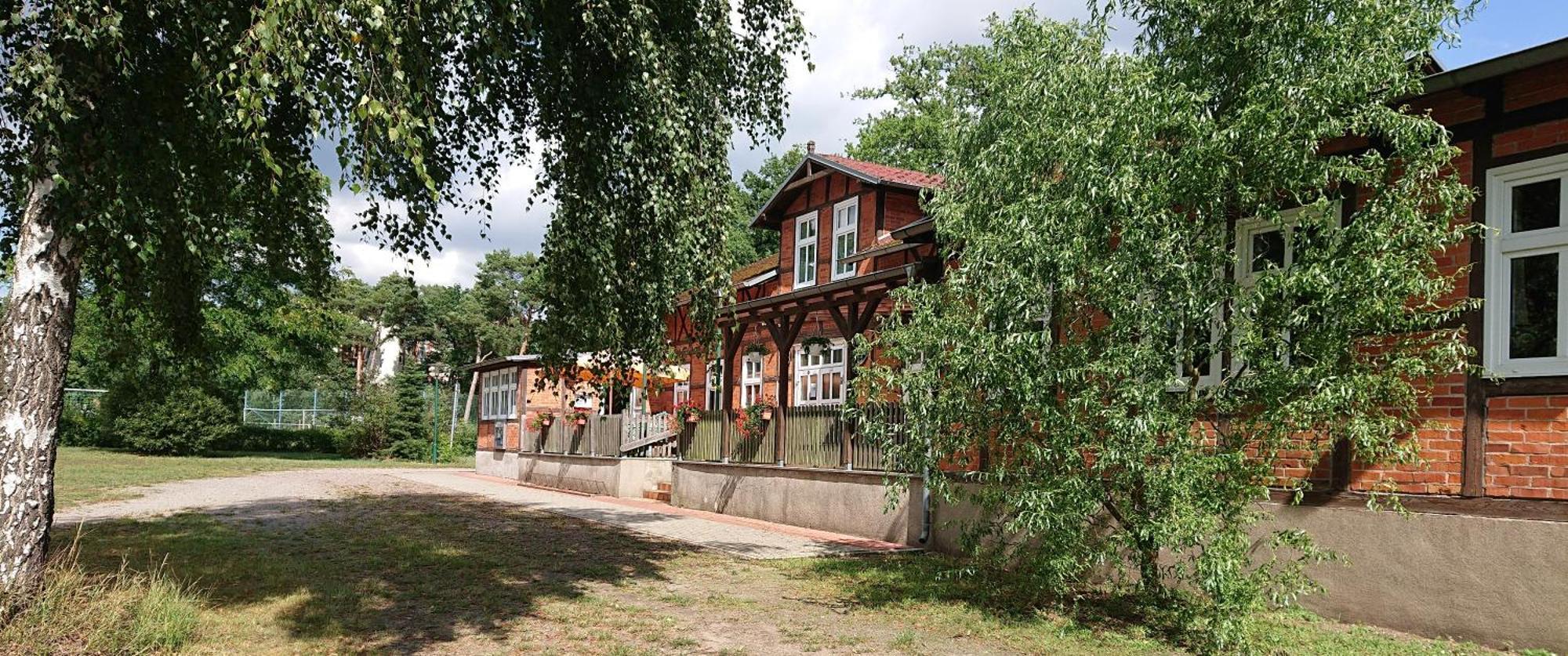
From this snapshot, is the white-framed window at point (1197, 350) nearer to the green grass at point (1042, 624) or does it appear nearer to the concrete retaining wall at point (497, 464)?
the green grass at point (1042, 624)

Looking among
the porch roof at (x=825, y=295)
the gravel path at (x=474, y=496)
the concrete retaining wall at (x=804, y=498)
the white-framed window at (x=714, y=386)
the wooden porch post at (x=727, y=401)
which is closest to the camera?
the gravel path at (x=474, y=496)

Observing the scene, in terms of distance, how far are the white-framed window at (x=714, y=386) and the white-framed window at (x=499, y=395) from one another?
8.50 m

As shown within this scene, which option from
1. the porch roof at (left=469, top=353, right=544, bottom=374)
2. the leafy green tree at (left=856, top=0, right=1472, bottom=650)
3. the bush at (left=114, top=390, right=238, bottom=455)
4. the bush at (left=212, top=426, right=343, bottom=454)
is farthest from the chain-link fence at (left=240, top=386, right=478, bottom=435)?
the leafy green tree at (left=856, top=0, right=1472, bottom=650)

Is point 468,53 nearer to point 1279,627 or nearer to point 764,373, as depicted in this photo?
point 1279,627

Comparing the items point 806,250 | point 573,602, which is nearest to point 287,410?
point 806,250

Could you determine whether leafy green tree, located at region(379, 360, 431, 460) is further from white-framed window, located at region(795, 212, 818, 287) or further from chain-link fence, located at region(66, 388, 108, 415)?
white-framed window, located at region(795, 212, 818, 287)

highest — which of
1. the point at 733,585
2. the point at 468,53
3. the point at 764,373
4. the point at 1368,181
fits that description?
the point at 468,53

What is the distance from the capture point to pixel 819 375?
20.5 m

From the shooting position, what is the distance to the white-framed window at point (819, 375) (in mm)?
19844

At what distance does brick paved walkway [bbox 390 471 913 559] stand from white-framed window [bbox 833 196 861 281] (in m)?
5.14

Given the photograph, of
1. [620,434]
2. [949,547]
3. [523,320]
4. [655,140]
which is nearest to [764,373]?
[620,434]

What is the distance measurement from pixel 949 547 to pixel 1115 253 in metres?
5.98

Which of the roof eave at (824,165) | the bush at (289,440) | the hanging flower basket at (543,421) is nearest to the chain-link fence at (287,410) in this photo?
the bush at (289,440)

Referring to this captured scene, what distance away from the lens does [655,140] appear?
7887mm
